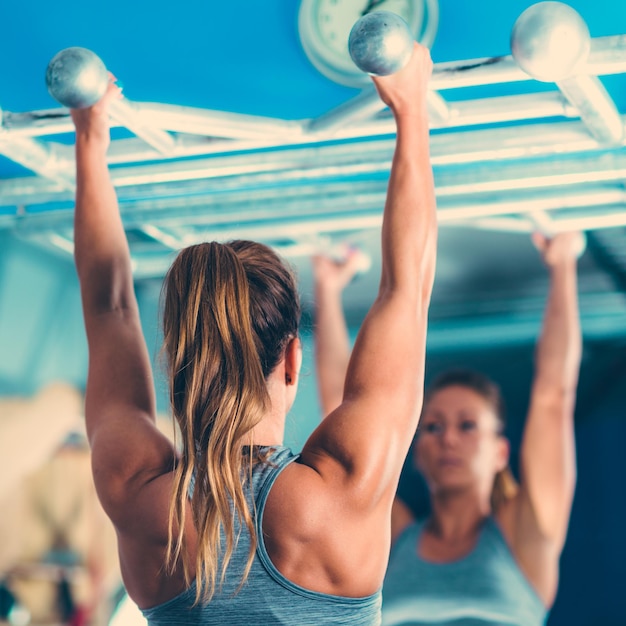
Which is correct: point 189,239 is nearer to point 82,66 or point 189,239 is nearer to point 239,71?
point 239,71

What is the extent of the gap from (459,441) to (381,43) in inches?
64.6

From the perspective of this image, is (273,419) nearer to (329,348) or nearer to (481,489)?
(329,348)

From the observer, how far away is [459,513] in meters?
2.31

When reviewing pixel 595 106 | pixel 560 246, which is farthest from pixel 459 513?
pixel 595 106

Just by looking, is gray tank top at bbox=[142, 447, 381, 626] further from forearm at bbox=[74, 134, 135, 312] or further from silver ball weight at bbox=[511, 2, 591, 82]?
silver ball weight at bbox=[511, 2, 591, 82]

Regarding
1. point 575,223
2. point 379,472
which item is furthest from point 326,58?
point 575,223

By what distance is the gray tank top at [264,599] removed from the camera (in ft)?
2.70

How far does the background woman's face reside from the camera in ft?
7.54

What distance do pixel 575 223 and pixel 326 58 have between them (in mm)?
791

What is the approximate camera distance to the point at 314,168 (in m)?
1.34

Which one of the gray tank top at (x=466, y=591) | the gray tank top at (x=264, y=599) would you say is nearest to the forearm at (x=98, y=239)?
the gray tank top at (x=264, y=599)

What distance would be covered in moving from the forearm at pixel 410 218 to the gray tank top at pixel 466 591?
1.41m

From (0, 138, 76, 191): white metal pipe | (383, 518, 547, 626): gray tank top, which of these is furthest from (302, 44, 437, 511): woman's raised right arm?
(383, 518, 547, 626): gray tank top

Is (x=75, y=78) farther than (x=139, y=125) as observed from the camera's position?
No
